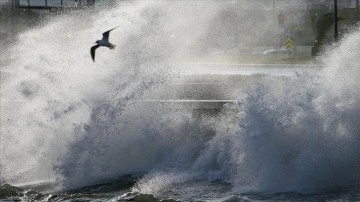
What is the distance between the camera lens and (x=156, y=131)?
1839 cm

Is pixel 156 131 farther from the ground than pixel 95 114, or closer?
closer

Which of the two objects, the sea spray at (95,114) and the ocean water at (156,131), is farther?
the sea spray at (95,114)

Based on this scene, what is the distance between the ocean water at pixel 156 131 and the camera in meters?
15.4

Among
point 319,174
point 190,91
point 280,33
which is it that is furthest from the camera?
point 280,33

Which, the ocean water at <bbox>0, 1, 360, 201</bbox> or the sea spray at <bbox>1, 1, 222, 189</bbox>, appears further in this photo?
the sea spray at <bbox>1, 1, 222, 189</bbox>

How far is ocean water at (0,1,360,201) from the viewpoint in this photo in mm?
15352

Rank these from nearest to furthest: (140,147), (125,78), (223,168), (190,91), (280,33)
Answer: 1. (223,168)
2. (140,147)
3. (125,78)
4. (190,91)
5. (280,33)

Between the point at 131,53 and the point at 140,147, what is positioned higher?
the point at 131,53

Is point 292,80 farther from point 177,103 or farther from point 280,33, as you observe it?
point 280,33

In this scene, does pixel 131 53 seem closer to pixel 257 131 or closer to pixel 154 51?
pixel 154 51

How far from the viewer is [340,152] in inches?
607

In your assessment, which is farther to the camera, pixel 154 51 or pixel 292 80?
pixel 154 51

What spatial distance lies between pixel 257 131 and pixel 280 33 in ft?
166

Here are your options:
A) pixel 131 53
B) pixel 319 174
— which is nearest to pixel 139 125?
pixel 131 53
